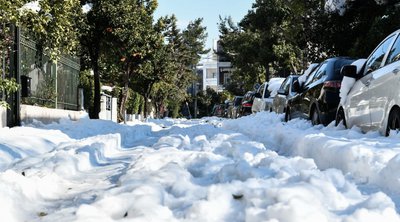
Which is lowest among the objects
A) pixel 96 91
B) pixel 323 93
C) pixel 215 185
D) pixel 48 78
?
pixel 215 185

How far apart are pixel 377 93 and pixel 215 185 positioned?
3.58m

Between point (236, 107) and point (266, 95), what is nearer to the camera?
point (266, 95)

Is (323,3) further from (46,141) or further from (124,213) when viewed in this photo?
(124,213)

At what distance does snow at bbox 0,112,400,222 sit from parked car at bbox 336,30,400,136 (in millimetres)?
232

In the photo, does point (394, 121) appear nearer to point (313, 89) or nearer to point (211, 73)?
point (313, 89)

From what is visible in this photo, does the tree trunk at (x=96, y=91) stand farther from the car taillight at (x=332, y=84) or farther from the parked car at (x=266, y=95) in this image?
the car taillight at (x=332, y=84)

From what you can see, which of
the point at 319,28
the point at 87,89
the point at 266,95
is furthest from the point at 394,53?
the point at 87,89

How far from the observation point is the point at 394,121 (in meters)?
6.49

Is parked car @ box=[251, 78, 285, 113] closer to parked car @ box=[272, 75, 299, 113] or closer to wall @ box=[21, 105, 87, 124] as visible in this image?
parked car @ box=[272, 75, 299, 113]

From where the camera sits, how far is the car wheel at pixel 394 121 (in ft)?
20.8

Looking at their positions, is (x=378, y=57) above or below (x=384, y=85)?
above

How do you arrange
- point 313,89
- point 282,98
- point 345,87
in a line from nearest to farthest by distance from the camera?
point 345,87 < point 313,89 < point 282,98

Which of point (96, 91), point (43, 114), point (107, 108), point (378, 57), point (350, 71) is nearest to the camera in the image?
point (378, 57)

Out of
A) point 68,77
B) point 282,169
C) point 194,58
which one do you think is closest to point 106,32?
point 68,77
